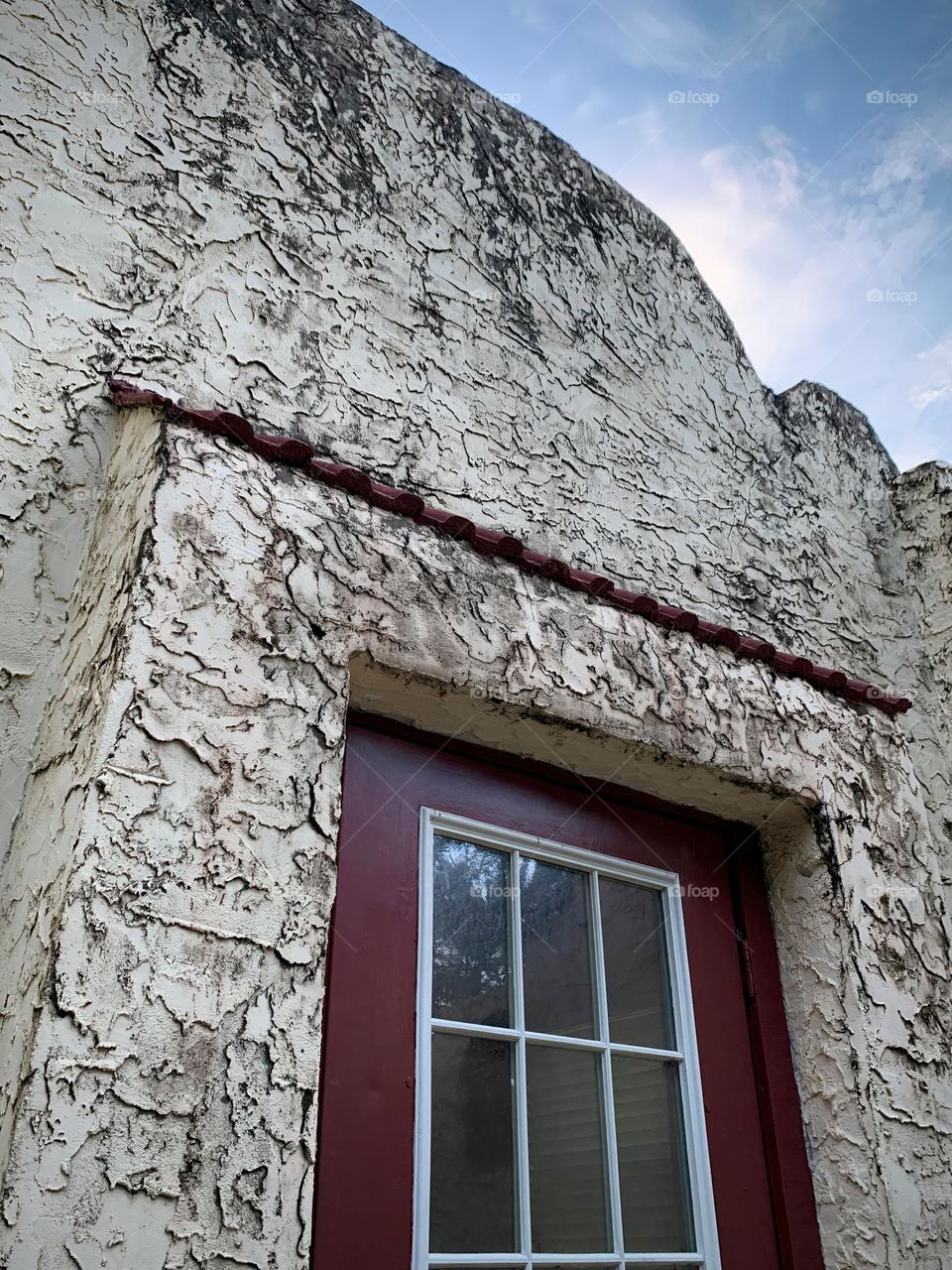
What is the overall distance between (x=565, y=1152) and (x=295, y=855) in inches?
31.5

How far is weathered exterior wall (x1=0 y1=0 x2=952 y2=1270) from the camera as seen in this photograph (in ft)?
4.27

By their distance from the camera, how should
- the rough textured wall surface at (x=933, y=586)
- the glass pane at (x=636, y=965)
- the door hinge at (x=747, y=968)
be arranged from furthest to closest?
the rough textured wall surface at (x=933, y=586) → the door hinge at (x=747, y=968) → the glass pane at (x=636, y=965)

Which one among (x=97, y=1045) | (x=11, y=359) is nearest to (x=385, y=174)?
(x=11, y=359)

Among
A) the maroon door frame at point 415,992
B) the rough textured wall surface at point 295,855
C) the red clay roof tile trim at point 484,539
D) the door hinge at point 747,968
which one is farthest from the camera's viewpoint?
the door hinge at point 747,968

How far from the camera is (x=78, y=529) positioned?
175cm

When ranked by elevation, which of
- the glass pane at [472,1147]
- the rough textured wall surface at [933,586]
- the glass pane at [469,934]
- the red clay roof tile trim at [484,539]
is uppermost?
the rough textured wall surface at [933,586]

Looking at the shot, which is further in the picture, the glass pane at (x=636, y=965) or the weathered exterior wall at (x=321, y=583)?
the glass pane at (x=636, y=965)

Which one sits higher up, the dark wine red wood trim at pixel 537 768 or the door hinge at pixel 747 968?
the dark wine red wood trim at pixel 537 768

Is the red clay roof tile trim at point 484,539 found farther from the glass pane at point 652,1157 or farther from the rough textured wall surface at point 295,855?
the glass pane at point 652,1157

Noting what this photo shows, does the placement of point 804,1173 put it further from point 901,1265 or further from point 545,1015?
point 545,1015

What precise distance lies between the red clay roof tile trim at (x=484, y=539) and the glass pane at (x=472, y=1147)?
3.04 feet

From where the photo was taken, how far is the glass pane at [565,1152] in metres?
1.72

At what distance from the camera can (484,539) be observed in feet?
6.54

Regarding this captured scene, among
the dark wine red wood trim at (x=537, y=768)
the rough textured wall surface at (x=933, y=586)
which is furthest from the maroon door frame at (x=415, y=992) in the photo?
the rough textured wall surface at (x=933, y=586)
